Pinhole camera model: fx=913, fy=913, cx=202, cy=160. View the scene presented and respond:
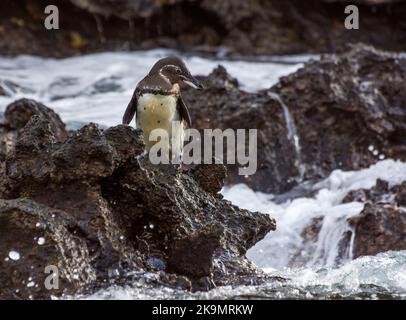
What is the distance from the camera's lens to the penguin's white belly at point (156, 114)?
815 cm

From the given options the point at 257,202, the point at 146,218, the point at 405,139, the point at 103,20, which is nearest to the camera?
A: the point at 146,218

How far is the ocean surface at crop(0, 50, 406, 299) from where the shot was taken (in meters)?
6.14

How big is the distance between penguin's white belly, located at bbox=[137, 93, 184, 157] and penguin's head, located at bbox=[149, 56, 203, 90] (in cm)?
17

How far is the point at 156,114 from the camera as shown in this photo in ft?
26.8

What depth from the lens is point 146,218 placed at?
20.2 feet

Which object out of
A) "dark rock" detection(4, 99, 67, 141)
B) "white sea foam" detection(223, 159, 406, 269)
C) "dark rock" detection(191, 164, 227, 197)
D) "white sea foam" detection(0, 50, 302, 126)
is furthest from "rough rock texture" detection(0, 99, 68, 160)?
"dark rock" detection(191, 164, 227, 197)

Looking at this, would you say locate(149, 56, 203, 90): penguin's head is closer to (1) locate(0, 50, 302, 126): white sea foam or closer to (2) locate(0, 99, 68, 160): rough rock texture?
(2) locate(0, 99, 68, 160): rough rock texture

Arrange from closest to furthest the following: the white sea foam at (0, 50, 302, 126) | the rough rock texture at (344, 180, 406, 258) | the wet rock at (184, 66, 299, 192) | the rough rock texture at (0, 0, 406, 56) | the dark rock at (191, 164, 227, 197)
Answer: the dark rock at (191, 164, 227, 197) → the rough rock texture at (344, 180, 406, 258) → the wet rock at (184, 66, 299, 192) → the white sea foam at (0, 50, 302, 126) → the rough rock texture at (0, 0, 406, 56)

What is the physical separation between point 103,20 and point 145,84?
916cm

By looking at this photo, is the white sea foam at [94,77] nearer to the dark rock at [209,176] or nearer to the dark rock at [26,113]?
the dark rock at [26,113]

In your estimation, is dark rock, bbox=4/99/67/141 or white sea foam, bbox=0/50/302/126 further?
white sea foam, bbox=0/50/302/126

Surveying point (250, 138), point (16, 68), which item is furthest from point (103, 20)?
point (250, 138)
